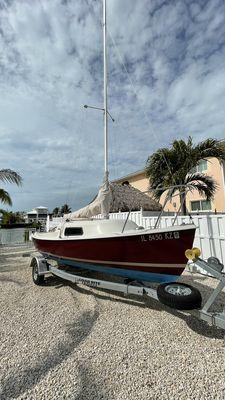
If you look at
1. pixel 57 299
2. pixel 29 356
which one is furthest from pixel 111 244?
pixel 29 356

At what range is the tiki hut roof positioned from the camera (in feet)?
47.3

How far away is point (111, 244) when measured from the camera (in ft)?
15.9

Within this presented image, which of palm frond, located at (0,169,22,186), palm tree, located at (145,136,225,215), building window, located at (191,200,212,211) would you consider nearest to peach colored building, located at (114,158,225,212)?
building window, located at (191,200,212,211)

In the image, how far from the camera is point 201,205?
18.0 meters

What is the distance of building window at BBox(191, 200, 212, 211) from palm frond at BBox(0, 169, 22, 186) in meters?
12.6

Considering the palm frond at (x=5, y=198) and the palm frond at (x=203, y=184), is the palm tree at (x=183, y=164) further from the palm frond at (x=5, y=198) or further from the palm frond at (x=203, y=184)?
the palm frond at (x=5, y=198)

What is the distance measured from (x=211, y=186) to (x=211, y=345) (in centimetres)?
1000

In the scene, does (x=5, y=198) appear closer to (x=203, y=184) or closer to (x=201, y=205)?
(x=203, y=184)

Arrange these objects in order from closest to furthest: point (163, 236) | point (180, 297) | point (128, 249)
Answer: point (180, 297)
point (163, 236)
point (128, 249)

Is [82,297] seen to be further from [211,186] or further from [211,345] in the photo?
[211,186]

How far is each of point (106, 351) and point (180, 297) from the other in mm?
1279

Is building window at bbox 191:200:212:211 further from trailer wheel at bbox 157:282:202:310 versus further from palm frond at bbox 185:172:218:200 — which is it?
trailer wheel at bbox 157:282:202:310

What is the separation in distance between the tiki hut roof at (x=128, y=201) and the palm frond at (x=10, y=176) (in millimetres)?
5214

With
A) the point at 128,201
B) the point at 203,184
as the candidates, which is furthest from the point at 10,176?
the point at 203,184
